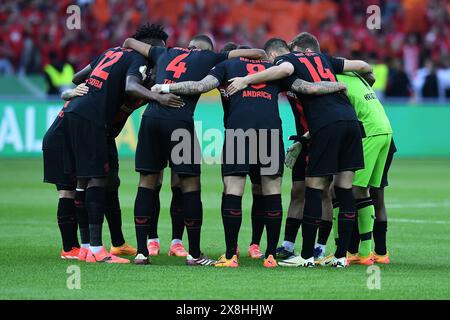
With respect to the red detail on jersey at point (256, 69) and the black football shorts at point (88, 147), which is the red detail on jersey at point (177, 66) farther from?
the black football shorts at point (88, 147)

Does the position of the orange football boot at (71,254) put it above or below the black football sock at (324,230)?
below

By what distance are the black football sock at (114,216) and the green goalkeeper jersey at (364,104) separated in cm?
285

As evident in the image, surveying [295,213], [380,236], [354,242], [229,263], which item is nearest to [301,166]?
[295,213]

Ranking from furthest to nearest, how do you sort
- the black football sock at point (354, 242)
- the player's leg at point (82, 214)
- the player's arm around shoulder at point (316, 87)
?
the black football sock at point (354, 242)
the player's leg at point (82, 214)
the player's arm around shoulder at point (316, 87)

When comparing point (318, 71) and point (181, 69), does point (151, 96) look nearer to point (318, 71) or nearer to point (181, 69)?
point (181, 69)

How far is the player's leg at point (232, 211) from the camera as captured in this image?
10719mm

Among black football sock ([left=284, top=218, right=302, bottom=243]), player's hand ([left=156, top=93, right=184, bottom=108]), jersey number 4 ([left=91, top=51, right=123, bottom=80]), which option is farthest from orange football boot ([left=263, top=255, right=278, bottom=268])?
jersey number 4 ([left=91, top=51, right=123, bottom=80])

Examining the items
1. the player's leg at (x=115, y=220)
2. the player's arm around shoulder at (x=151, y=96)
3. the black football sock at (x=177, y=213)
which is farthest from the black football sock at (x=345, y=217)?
the player's leg at (x=115, y=220)

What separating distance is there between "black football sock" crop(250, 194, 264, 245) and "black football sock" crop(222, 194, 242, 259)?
1.24 metres

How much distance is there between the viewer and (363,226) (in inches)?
442

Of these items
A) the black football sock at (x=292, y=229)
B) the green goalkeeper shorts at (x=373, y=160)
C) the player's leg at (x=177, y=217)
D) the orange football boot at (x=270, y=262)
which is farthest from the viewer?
the player's leg at (x=177, y=217)

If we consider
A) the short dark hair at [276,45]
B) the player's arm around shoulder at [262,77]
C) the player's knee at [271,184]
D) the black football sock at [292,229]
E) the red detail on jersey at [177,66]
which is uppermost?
the short dark hair at [276,45]

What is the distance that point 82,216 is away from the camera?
11.5 metres

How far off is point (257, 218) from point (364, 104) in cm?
180
